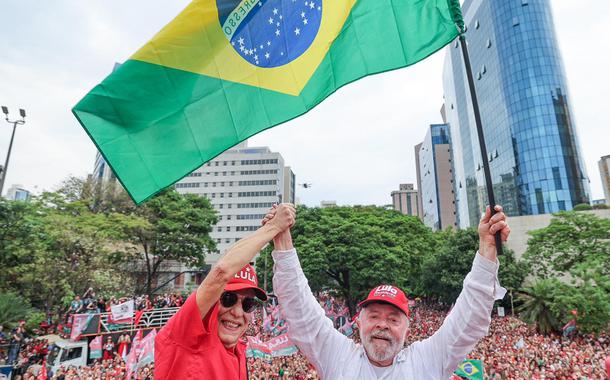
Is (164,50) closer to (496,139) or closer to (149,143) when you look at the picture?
(149,143)

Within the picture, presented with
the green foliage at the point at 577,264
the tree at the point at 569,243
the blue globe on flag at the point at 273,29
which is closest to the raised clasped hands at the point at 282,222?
the blue globe on flag at the point at 273,29

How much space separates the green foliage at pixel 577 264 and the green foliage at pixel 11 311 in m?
25.0

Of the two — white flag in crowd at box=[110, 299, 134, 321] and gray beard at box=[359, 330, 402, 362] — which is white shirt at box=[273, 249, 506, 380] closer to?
gray beard at box=[359, 330, 402, 362]

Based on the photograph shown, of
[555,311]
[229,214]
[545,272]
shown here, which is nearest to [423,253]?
[545,272]

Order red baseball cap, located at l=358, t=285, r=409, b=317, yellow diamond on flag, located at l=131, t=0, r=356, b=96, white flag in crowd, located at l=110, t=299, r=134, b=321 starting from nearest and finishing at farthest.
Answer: red baseball cap, located at l=358, t=285, r=409, b=317 → yellow diamond on flag, located at l=131, t=0, r=356, b=96 → white flag in crowd, located at l=110, t=299, r=134, b=321

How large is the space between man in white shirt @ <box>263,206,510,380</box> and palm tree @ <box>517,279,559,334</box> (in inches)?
847

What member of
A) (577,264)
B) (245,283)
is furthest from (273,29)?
(577,264)

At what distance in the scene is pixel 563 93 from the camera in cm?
5312

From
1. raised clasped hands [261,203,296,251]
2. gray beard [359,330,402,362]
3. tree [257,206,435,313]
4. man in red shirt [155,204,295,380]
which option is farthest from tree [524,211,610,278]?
man in red shirt [155,204,295,380]

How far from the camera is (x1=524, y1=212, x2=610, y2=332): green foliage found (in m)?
17.8

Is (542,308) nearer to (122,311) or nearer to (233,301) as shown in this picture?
(122,311)

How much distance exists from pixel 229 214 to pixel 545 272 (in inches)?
2155

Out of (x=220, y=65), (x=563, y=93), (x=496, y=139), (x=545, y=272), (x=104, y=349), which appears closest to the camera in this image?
(x=220, y=65)

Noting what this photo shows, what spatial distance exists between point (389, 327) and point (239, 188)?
2846 inches
